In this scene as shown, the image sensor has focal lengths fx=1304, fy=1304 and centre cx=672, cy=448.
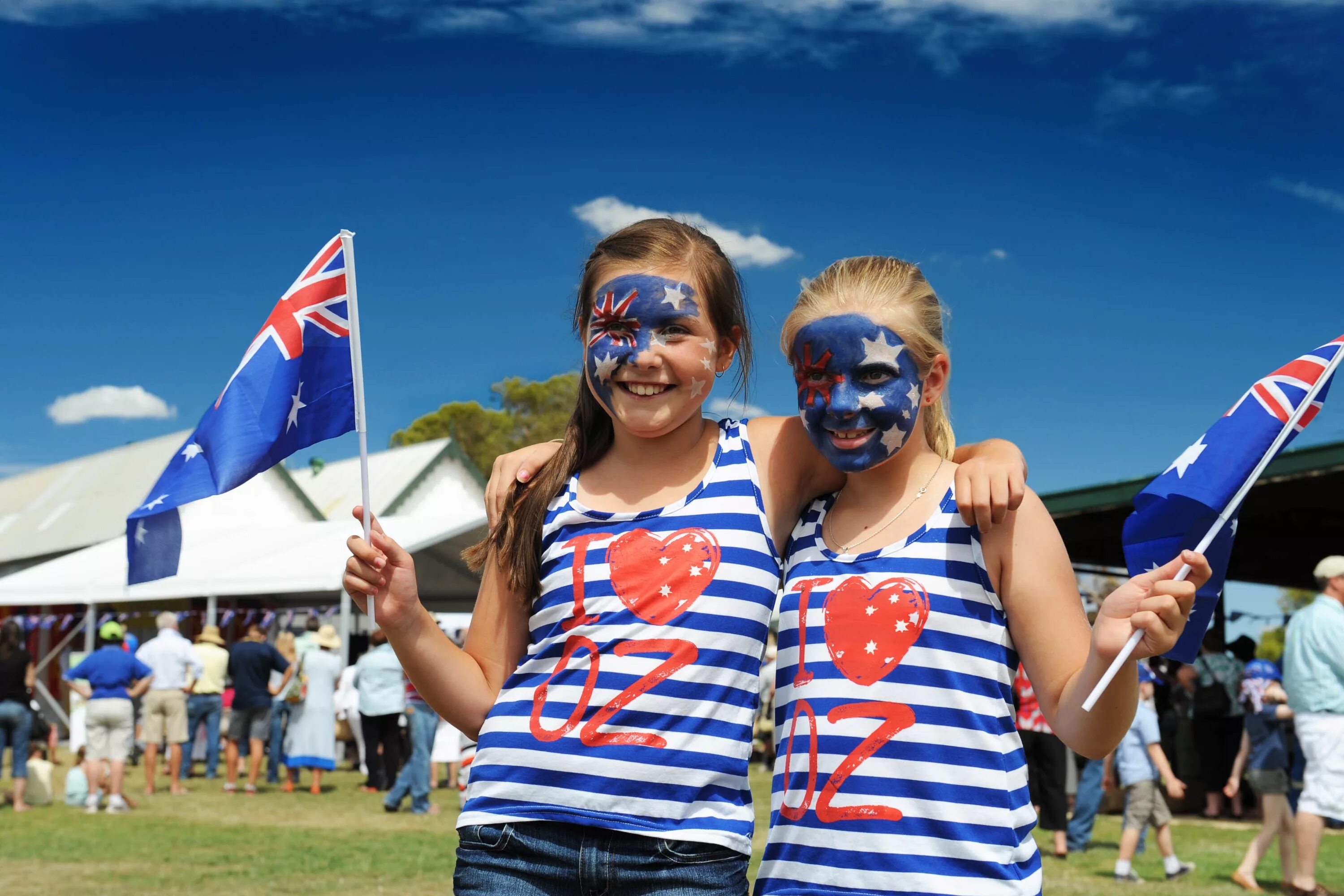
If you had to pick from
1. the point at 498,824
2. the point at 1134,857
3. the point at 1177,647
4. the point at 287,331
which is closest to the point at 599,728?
the point at 498,824

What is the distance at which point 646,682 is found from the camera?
224cm

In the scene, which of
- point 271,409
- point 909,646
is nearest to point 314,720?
point 271,409

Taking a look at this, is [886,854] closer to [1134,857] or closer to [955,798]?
[955,798]

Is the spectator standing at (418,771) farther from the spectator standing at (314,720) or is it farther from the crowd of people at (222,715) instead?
the spectator standing at (314,720)

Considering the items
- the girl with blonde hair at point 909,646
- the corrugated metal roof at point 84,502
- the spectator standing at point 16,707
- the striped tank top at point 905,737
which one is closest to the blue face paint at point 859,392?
the girl with blonde hair at point 909,646

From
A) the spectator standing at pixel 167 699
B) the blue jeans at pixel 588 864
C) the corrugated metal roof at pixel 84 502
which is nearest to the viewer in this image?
the blue jeans at pixel 588 864

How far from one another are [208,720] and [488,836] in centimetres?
1446

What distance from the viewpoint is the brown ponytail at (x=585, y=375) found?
253 centimetres

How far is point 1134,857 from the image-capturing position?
9.91m

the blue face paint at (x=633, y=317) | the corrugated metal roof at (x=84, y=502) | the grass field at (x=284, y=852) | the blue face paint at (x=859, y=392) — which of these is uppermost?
the corrugated metal roof at (x=84, y=502)

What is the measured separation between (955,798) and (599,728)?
23.7 inches

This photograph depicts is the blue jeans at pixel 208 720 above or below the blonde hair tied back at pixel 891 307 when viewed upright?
below

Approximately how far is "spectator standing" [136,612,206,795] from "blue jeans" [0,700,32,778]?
3.82ft

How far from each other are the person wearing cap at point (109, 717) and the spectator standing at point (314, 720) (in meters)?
2.21
